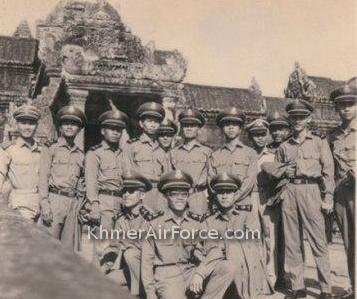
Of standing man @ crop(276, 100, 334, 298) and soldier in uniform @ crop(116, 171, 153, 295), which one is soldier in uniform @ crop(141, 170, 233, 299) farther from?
standing man @ crop(276, 100, 334, 298)

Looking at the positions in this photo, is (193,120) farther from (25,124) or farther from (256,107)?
(256,107)

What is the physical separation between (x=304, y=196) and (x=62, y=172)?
213cm

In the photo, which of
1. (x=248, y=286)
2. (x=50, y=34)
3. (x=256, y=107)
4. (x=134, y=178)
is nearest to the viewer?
(x=248, y=286)

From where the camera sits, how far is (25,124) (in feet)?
13.9

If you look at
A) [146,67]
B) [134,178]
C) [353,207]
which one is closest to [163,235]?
[134,178]

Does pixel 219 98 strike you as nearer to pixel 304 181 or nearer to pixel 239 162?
pixel 239 162

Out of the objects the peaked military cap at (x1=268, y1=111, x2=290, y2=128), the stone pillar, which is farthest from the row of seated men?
the stone pillar

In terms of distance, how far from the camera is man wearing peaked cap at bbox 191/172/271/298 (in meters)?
3.71

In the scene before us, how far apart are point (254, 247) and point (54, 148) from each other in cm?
192

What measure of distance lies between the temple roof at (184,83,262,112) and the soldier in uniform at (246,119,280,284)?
708 centimetres

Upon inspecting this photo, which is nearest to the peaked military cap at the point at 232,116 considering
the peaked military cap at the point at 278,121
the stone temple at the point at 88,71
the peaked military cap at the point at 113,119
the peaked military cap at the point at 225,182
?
the peaked military cap at the point at 278,121

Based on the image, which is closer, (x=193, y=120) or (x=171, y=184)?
(x=171, y=184)

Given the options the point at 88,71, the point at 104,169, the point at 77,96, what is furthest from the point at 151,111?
the point at 88,71

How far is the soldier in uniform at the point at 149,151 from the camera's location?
4.73 metres
